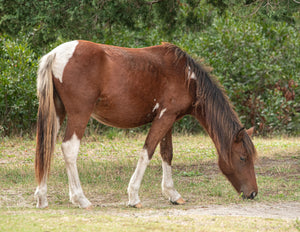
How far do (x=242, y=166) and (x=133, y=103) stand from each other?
1792 mm

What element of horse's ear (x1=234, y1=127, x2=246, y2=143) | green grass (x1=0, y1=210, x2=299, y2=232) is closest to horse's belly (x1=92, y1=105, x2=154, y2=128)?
horse's ear (x1=234, y1=127, x2=246, y2=143)

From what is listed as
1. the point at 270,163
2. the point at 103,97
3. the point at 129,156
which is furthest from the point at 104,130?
the point at 103,97

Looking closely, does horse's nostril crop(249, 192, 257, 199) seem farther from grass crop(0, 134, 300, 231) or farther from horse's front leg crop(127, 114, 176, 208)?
horse's front leg crop(127, 114, 176, 208)

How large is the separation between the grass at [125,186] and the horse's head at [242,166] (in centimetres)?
18

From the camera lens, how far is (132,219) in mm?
4848

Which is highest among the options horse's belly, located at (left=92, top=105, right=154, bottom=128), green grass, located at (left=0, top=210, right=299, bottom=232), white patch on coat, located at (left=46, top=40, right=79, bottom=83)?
white patch on coat, located at (left=46, top=40, right=79, bottom=83)

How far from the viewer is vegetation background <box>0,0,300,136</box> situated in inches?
333

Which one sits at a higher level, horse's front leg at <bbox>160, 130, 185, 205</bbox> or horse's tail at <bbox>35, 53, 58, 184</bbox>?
horse's tail at <bbox>35, 53, 58, 184</bbox>

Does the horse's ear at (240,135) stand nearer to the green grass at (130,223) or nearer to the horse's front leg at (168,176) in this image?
the horse's front leg at (168,176)

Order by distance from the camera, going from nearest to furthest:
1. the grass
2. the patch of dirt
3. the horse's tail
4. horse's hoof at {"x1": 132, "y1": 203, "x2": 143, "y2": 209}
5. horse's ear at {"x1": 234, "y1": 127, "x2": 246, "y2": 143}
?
1. the grass
2. the patch of dirt
3. the horse's tail
4. horse's hoof at {"x1": 132, "y1": 203, "x2": 143, "y2": 209}
5. horse's ear at {"x1": 234, "y1": 127, "x2": 246, "y2": 143}

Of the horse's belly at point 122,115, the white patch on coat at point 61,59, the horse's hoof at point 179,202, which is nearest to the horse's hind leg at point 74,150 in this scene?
the horse's belly at point 122,115

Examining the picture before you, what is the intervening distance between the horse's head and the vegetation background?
2798 mm

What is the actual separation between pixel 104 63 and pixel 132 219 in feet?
7.21

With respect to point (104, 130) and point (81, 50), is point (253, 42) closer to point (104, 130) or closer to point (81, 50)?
point (104, 130)
